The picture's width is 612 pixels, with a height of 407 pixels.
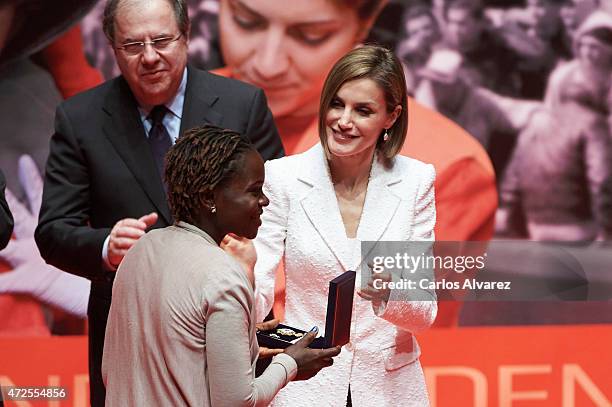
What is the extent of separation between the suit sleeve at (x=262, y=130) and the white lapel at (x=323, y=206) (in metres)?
0.44

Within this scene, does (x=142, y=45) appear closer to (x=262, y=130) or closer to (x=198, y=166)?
(x=262, y=130)

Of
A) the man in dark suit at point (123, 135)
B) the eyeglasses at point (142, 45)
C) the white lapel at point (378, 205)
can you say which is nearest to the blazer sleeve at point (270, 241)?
the white lapel at point (378, 205)

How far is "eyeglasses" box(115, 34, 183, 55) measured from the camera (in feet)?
9.32

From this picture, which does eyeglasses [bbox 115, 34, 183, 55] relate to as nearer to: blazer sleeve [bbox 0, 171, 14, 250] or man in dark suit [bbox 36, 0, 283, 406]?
man in dark suit [bbox 36, 0, 283, 406]

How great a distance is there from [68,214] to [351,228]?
911 millimetres

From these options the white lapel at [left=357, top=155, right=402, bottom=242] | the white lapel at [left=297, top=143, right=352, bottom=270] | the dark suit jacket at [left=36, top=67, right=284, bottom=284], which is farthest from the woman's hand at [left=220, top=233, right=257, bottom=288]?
the dark suit jacket at [left=36, top=67, right=284, bottom=284]

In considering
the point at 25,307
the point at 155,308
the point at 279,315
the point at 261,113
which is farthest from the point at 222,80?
the point at 25,307

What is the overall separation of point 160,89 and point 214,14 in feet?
A: 5.38

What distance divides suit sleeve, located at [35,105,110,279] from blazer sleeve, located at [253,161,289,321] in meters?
0.55

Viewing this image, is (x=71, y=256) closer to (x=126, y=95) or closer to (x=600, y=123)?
(x=126, y=95)

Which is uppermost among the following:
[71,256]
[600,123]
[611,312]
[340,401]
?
[600,123]

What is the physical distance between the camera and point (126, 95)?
298 cm

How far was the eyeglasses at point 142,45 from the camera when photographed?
2.84m

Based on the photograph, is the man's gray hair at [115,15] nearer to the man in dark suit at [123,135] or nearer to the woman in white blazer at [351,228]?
the man in dark suit at [123,135]
